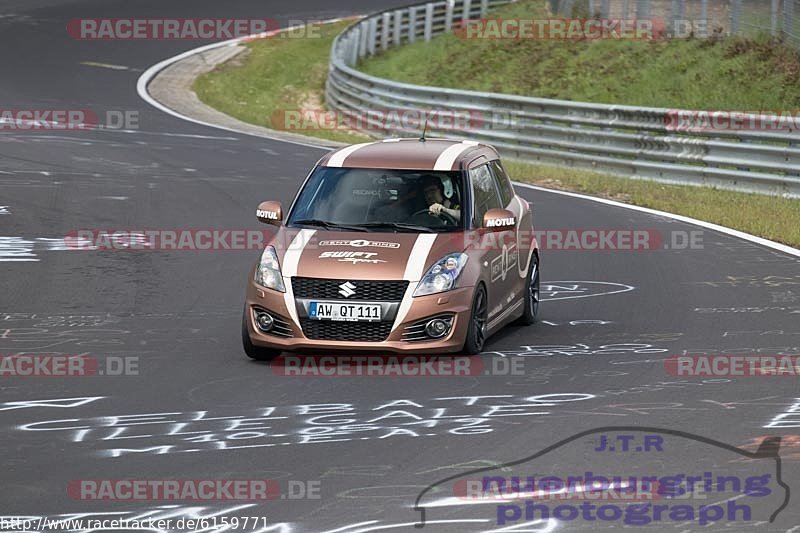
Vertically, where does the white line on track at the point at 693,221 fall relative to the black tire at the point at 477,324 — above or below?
below

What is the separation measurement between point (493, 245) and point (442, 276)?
0.98 m

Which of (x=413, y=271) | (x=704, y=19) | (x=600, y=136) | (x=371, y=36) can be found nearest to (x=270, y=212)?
(x=413, y=271)

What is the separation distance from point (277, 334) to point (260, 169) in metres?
13.0

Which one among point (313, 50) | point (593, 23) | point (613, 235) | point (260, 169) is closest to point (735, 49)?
point (593, 23)

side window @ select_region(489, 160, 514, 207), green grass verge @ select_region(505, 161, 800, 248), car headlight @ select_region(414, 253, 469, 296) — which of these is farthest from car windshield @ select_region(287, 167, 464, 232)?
green grass verge @ select_region(505, 161, 800, 248)

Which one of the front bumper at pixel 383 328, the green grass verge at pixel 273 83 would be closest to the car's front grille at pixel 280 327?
the front bumper at pixel 383 328

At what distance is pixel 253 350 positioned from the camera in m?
11.0

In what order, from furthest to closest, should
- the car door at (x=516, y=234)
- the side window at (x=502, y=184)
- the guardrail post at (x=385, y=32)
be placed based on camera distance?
the guardrail post at (x=385, y=32) < the side window at (x=502, y=184) < the car door at (x=516, y=234)

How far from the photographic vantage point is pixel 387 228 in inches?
453

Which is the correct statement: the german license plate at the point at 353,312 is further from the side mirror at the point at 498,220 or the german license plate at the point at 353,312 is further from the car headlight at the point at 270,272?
the side mirror at the point at 498,220

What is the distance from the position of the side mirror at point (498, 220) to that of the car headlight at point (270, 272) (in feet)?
5.54

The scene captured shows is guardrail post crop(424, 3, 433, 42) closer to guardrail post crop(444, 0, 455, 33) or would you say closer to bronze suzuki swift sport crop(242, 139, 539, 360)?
guardrail post crop(444, 0, 455, 33)

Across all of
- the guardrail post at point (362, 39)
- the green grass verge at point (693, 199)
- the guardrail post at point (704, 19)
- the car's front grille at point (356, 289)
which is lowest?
the green grass verge at point (693, 199)

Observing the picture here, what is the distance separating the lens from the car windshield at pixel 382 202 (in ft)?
38.1
